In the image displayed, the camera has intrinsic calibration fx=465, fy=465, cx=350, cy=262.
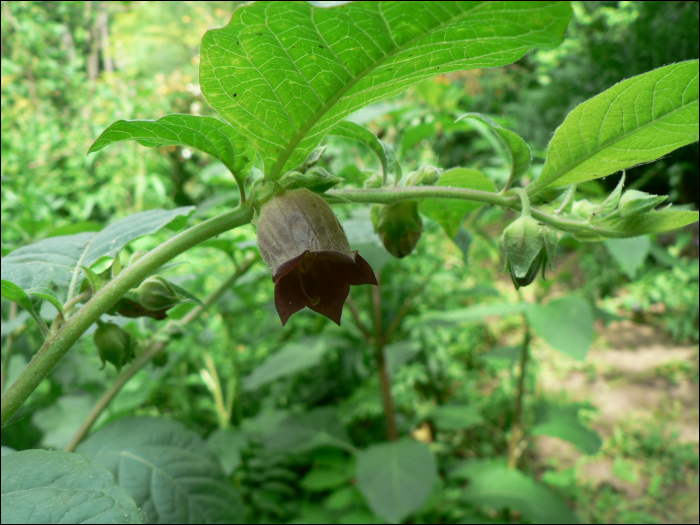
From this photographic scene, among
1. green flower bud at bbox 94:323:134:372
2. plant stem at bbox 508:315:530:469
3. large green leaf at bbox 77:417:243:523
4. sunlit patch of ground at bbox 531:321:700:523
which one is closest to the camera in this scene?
green flower bud at bbox 94:323:134:372

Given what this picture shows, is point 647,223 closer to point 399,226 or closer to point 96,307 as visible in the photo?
point 399,226

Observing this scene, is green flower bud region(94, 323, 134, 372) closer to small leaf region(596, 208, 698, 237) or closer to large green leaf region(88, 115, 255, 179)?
large green leaf region(88, 115, 255, 179)

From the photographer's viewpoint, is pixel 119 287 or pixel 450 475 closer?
pixel 119 287

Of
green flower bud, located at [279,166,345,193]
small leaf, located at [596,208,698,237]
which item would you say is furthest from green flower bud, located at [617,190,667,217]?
green flower bud, located at [279,166,345,193]

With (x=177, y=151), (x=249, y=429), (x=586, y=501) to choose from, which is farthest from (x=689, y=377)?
(x=177, y=151)

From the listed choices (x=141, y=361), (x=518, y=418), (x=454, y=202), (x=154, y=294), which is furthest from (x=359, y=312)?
(x=154, y=294)

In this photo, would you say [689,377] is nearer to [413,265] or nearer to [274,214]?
[413,265]
